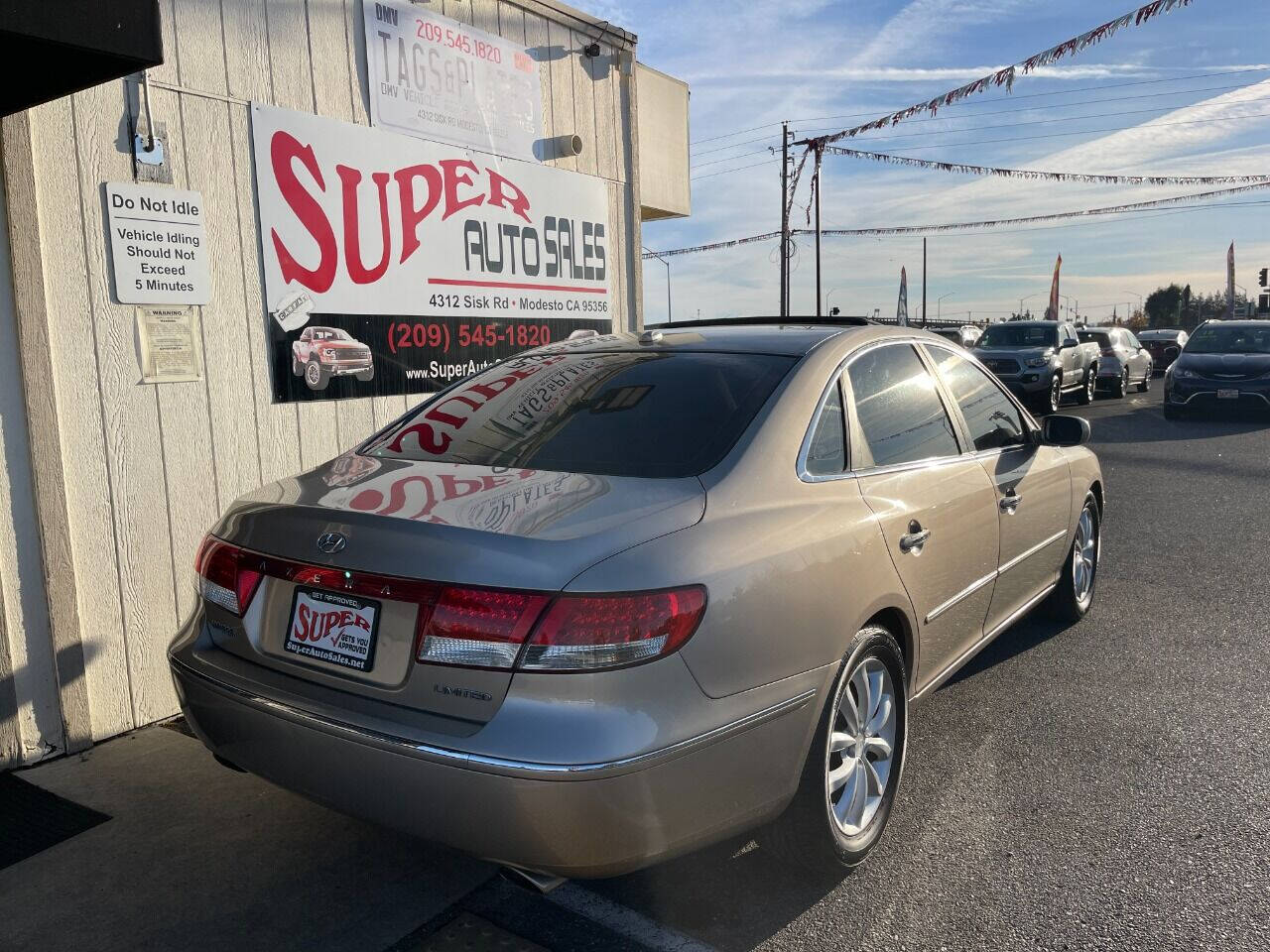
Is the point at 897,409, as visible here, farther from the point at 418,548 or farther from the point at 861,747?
the point at 418,548

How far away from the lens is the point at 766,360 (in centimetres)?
328

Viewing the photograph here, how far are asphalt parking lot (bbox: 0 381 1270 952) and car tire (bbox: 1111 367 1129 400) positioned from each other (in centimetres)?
1877

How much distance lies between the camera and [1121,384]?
72.7ft

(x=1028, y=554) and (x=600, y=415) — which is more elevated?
(x=600, y=415)

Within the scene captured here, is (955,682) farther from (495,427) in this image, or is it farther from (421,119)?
(421,119)

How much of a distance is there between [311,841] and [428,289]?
342 cm

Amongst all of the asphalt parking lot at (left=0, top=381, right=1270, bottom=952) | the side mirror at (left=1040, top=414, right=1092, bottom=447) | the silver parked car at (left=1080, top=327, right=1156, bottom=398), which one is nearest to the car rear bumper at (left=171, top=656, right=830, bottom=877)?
the asphalt parking lot at (left=0, top=381, right=1270, bottom=952)

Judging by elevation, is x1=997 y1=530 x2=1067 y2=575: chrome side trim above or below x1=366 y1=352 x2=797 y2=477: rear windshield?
below

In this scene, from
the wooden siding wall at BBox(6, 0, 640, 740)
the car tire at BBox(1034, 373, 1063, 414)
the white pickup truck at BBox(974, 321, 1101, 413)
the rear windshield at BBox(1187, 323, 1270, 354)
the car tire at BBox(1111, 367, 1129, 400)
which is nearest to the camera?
the wooden siding wall at BBox(6, 0, 640, 740)

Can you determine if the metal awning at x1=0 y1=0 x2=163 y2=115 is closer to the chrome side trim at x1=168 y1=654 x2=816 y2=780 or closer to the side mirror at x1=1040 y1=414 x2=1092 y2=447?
the chrome side trim at x1=168 y1=654 x2=816 y2=780

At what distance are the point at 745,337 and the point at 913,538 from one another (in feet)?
3.06

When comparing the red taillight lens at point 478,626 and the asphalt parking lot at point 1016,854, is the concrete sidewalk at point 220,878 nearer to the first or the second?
the asphalt parking lot at point 1016,854

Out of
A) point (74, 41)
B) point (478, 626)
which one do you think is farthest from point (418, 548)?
point (74, 41)

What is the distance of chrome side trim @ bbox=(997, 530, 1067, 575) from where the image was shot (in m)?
4.12
